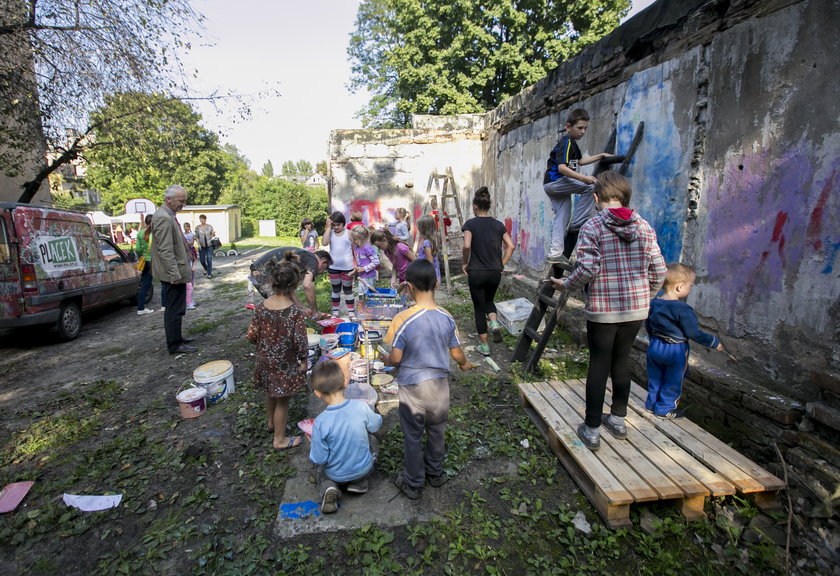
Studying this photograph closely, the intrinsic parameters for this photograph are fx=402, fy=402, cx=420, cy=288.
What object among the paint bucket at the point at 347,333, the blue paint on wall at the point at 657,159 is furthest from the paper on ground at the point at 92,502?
the blue paint on wall at the point at 657,159

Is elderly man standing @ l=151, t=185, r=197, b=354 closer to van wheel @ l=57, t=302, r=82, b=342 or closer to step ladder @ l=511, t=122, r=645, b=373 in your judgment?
van wheel @ l=57, t=302, r=82, b=342

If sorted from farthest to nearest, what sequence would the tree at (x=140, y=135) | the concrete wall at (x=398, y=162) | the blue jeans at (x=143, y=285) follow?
the concrete wall at (x=398, y=162) < the blue jeans at (x=143, y=285) < the tree at (x=140, y=135)

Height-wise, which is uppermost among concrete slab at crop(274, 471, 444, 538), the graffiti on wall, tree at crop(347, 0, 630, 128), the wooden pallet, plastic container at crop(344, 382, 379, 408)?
tree at crop(347, 0, 630, 128)

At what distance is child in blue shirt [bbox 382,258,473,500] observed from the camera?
262cm

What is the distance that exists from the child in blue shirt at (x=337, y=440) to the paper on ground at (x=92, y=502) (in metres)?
1.47

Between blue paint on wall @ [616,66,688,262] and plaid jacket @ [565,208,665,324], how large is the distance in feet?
5.39

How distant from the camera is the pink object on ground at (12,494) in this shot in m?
2.80

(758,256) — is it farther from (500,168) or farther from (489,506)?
(500,168)

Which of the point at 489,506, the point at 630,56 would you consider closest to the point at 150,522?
the point at 489,506

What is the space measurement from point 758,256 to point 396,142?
927 cm

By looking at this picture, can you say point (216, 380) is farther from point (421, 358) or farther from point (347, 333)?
point (421, 358)

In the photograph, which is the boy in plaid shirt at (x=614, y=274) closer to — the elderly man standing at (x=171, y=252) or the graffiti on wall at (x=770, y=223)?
the graffiti on wall at (x=770, y=223)

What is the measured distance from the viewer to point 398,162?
11.1m

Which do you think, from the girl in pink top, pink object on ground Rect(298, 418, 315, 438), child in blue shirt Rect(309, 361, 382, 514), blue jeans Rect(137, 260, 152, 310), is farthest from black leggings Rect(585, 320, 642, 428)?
blue jeans Rect(137, 260, 152, 310)
